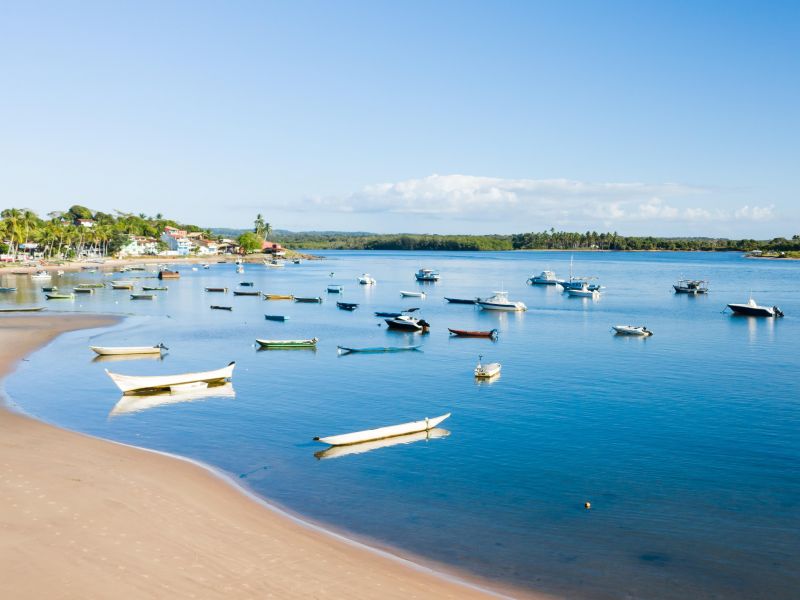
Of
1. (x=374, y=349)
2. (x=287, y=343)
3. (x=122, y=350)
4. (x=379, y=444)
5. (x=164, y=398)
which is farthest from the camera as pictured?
(x=287, y=343)

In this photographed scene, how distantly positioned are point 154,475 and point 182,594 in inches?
382

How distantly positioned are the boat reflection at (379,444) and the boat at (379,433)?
0.53 ft

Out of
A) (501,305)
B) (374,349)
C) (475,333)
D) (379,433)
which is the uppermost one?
(501,305)

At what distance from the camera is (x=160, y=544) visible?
18.0 metres

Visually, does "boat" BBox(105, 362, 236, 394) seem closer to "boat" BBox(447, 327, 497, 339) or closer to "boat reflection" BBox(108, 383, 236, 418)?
"boat reflection" BBox(108, 383, 236, 418)

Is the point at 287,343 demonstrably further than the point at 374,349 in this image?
Yes

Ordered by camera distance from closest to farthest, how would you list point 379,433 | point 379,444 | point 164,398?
point 379,444
point 379,433
point 164,398

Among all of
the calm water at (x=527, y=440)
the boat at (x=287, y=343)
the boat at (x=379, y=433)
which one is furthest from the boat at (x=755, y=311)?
the boat at (x=379, y=433)

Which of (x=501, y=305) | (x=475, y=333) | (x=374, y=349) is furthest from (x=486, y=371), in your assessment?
(x=501, y=305)

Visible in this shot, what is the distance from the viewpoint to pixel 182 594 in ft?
50.2

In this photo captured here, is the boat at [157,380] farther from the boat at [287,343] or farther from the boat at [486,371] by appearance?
the boat at [486,371]

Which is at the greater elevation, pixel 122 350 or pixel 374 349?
pixel 122 350

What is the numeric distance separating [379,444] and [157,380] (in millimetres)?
15752

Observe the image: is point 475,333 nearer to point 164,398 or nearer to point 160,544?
point 164,398
